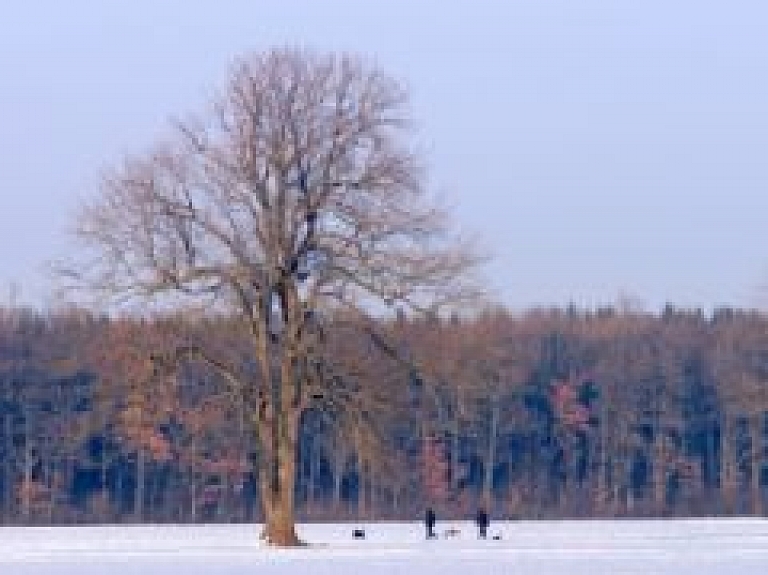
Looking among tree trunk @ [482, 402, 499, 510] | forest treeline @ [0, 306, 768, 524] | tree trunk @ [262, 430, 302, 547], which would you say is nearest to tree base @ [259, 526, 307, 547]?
tree trunk @ [262, 430, 302, 547]

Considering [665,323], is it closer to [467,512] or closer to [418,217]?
[467,512]

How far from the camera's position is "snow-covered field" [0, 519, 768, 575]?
3753 cm

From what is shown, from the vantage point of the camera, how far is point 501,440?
389ft

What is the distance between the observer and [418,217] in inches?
2040

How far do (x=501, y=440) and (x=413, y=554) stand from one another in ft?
239

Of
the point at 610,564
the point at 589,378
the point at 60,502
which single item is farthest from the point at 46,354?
the point at 610,564

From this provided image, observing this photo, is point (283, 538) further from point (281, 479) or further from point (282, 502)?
point (281, 479)

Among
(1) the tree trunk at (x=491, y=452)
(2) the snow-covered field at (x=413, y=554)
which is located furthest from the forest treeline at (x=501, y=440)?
(2) the snow-covered field at (x=413, y=554)

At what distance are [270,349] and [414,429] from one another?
49.3m

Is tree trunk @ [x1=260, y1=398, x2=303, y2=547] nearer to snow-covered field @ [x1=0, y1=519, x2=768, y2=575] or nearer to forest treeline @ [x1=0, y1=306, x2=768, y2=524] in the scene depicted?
snow-covered field @ [x1=0, y1=519, x2=768, y2=575]

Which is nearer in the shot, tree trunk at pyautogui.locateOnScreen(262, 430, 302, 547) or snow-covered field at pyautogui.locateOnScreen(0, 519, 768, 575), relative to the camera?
snow-covered field at pyautogui.locateOnScreen(0, 519, 768, 575)

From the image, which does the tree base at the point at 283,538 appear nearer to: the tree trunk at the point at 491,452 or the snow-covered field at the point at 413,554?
the snow-covered field at the point at 413,554

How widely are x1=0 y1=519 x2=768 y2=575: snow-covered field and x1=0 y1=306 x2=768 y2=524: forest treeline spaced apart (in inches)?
734

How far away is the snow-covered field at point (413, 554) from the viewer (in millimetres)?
37531
